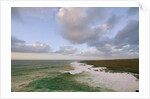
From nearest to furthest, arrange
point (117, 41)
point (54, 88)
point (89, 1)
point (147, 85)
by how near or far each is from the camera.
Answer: point (147, 85) → point (89, 1) → point (54, 88) → point (117, 41)

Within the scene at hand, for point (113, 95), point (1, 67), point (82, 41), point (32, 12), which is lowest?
point (113, 95)

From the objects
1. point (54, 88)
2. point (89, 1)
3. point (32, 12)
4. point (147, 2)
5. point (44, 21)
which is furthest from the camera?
point (44, 21)

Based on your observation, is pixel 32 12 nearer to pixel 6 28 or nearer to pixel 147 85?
pixel 6 28

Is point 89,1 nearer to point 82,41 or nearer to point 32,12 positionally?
point 82,41

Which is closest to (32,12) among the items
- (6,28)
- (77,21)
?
(6,28)

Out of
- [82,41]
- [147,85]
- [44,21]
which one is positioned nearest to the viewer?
[147,85]

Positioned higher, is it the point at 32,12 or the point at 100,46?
the point at 32,12

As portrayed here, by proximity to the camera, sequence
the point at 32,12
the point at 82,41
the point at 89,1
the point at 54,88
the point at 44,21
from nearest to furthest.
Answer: the point at 89,1 → the point at 54,88 → the point at 32,12 → the point at 44,21 → the point at 82,41

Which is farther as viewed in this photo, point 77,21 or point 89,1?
point 77,21

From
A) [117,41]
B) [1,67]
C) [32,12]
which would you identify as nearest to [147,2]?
[117,41]
